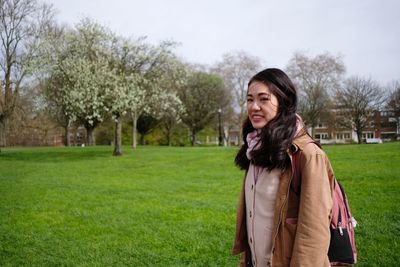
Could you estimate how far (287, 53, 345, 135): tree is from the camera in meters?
50.5

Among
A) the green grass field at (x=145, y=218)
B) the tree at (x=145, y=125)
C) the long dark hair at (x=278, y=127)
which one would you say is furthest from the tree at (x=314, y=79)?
the long dark hair at (x=278, y=127)

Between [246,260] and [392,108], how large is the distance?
67.0m

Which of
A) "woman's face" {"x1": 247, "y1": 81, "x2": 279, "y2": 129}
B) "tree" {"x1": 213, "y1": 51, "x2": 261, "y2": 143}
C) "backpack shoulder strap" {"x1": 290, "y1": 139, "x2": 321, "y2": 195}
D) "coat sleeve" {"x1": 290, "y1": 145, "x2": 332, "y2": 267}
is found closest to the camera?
"coat sleeve" {"x1": 290, "y1": 145, "x2": 332, "y2": 267}

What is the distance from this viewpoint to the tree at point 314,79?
166 feet

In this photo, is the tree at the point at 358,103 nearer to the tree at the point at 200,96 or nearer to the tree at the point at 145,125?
the tree at the point at 200,96

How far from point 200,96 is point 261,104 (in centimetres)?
5298

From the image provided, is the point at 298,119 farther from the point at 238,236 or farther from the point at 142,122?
the point at 142,122

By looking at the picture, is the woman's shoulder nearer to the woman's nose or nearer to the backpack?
the backpack

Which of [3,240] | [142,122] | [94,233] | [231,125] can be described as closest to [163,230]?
[94,233]

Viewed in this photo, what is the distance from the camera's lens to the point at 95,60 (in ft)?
88.2

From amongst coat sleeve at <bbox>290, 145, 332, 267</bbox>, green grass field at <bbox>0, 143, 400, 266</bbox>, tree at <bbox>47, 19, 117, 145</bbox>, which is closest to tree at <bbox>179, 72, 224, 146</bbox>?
tree at <bbox>47, 19, 117, 145</bbox>

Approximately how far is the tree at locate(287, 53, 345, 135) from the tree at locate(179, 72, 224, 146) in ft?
39.2

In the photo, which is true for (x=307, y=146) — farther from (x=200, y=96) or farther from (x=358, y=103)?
(x=358, y=103)

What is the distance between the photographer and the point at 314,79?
171 ft
